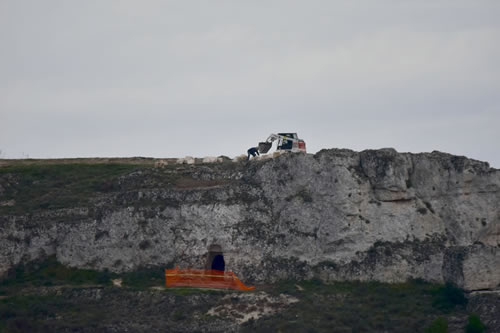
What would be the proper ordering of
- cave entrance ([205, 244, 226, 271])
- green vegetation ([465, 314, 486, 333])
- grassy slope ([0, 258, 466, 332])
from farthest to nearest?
cave entrance ([205, 244, 226, 271])
grassy slope ([0, 258, 466, 332])
green vegetation ([465, 314, 486, 333])

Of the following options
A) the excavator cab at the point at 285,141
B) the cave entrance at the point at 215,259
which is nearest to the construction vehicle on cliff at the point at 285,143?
the excavator cab at the point at 285,141

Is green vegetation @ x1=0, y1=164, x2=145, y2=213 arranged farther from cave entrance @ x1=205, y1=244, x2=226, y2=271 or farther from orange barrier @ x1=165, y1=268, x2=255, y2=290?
orange barrier @ x1=165, y1=268, x2=255, y2=290

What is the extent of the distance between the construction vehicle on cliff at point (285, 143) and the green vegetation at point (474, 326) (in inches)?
730

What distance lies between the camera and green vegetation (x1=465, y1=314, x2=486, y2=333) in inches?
2899

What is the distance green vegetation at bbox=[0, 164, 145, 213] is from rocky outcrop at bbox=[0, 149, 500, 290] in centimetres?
178

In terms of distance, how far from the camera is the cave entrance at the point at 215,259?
82.3 metres

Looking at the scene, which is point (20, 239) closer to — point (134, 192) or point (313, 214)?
point (134, 192)

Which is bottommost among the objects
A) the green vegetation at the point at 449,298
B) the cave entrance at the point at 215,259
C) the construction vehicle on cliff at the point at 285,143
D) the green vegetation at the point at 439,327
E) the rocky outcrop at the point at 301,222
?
the green vegetation at the point at 439,327

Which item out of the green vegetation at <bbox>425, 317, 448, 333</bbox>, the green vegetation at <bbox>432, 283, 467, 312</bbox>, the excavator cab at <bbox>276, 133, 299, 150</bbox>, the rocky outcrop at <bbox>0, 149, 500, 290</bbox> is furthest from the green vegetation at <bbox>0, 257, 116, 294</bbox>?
the green vegetation at <bbox>425, 317, 448, 333</bbox>

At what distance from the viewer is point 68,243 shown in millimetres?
83438

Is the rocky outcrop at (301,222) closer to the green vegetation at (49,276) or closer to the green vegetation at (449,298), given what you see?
the green vegetation at (49,276)

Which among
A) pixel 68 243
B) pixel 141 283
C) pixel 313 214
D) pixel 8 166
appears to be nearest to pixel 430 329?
→ pixel 313 214

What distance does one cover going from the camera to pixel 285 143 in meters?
89.1

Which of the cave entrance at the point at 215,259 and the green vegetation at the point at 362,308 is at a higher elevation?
the cave entrance at the point at 215,259
